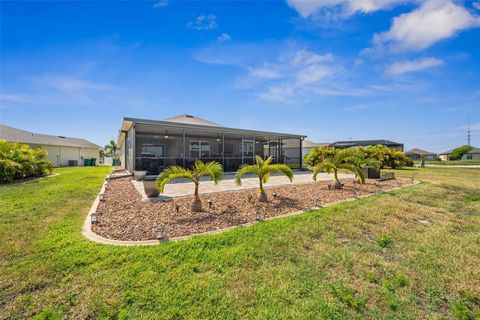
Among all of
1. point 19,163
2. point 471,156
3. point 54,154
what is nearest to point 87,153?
point 54,154

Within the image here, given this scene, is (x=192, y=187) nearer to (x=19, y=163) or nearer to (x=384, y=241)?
(x=384, y=241)

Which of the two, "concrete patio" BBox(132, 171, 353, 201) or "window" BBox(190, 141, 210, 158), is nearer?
"concrete patio" BBox(132, 171, 353, 201)

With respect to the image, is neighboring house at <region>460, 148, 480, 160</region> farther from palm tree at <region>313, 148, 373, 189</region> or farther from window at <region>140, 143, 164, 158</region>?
window at <region>140, 143, 164, 158</region>

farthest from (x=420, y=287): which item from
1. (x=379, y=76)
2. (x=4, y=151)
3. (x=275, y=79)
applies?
(x=4, y=151)

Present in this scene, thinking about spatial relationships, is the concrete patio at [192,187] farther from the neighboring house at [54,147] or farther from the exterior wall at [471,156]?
the exterior wall at [471,156]

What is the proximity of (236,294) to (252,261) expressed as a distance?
0.74 m

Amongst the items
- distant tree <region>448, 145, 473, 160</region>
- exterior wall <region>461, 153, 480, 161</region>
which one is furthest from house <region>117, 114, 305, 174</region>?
exterior wall <region>461, 153, 480, 161</region>

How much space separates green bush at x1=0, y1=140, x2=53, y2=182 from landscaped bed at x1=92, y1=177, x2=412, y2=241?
756 centimetres

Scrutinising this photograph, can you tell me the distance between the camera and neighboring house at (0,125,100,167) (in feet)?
85.9

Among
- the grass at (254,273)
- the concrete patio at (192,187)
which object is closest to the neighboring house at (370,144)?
the concrete patio at (192,187)

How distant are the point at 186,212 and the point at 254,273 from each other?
122 inches

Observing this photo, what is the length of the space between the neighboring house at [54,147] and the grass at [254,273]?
1184 inches

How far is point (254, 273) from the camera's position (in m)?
2.84

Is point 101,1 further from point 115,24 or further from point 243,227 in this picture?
point 243,227
